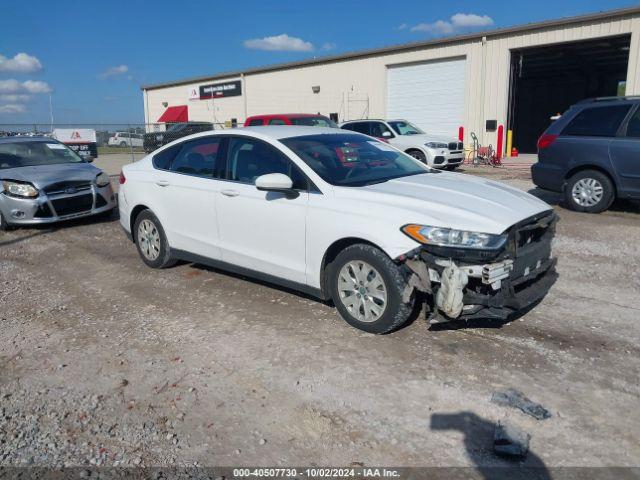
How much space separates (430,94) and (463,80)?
162 centimetres

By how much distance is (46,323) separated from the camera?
4727 millimetres

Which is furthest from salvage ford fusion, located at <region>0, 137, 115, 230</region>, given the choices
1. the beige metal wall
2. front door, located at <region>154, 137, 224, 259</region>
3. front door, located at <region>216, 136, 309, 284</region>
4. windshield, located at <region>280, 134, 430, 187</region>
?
the beige metal wall

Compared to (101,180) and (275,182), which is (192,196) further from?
(101,180)

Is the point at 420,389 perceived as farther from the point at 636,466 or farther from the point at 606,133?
the point at 606,133

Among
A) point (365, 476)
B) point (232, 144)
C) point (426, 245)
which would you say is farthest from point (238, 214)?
point (365, 476)

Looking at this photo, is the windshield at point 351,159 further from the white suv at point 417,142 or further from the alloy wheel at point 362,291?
the white suv at point 417,142

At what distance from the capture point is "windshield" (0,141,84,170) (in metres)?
9.12

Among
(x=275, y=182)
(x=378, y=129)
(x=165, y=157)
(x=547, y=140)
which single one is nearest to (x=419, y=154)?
(x=378, y=129)

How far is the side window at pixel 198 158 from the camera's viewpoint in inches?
209

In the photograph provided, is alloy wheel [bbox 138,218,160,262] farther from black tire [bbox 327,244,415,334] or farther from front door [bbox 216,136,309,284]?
black tire [bbox 327,244,415,334]

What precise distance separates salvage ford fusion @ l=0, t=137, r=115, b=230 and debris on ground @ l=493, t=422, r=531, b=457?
7747 mm

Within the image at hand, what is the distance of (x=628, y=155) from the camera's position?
780 centimetres

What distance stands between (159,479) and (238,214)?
8.89ft

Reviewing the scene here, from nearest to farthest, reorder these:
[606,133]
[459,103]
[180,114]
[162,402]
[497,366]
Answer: [162,402] → [497,366] → [606,133] → [459,103] → [180,114]
